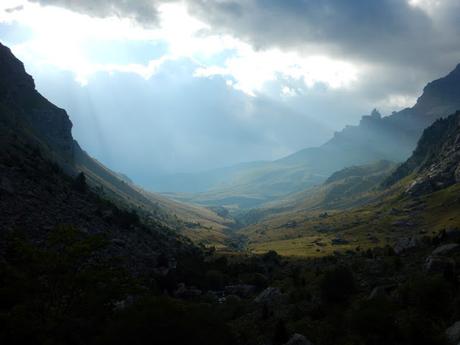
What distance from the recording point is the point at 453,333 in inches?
1027

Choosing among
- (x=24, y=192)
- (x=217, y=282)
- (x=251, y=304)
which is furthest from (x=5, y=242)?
(x=217, y=282)

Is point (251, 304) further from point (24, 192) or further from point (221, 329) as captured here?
point (24, 192)

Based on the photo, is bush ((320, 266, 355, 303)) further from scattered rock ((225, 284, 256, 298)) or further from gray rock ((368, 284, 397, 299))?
scattered rock ((225, 284, 256, 298))

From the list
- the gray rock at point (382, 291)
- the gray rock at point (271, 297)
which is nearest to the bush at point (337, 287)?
the gray rock at point (382, 291)

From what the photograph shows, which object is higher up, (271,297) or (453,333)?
(453,333)

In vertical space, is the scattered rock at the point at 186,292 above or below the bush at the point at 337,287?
below

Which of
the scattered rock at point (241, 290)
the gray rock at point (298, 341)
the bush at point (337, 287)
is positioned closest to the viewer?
the gray rock at point (298, 341)

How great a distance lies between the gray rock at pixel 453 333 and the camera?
2541 centimetres

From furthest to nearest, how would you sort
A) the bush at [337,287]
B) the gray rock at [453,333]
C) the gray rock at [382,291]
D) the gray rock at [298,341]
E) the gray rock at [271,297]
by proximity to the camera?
the gray rock at [271,297] → the bush at [337,287] → the gray rock at [382,291] → the gray rock at [298,341] → the gray rock at [453,333]

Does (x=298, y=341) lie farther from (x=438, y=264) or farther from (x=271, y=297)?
(x=271, y=297)

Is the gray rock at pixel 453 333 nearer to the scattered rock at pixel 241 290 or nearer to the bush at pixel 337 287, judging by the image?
the bush at pixel 337 287

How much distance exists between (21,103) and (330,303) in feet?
612

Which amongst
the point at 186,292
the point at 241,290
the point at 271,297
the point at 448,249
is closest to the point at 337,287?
the point at 271,297

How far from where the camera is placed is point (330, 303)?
4000 cm
